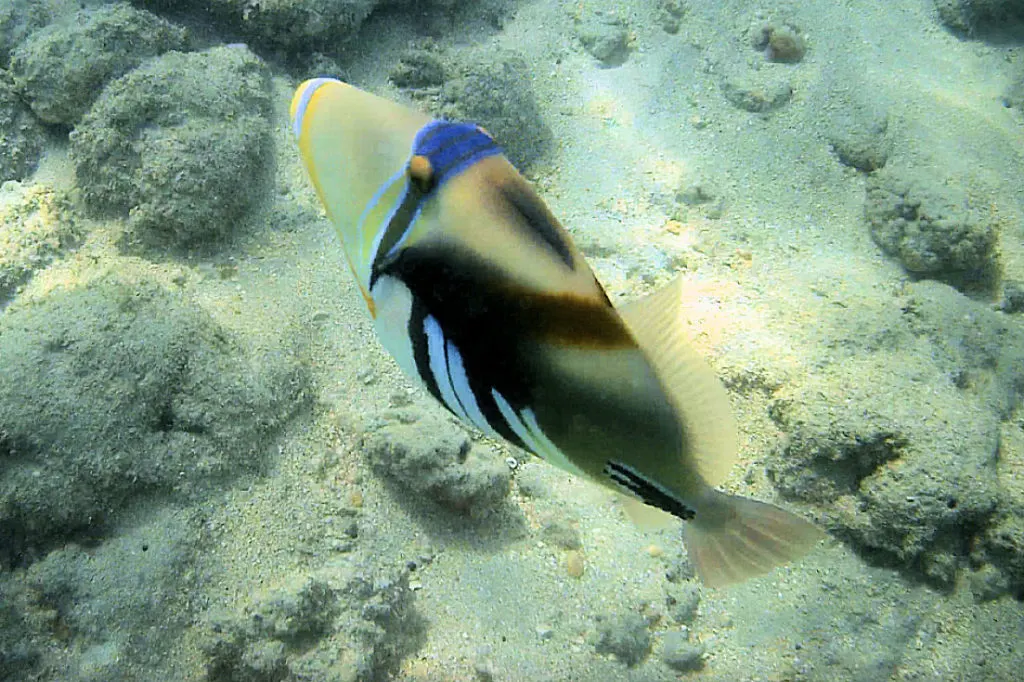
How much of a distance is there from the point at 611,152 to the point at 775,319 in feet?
5.87

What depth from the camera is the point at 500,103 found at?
14.3 ft

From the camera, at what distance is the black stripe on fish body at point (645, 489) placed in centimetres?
76

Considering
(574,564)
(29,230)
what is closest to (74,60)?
(29,230)

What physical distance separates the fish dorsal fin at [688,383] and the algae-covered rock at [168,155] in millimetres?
3446

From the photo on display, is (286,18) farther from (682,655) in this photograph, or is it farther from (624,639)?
(682,655)

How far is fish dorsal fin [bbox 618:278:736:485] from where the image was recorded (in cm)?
76

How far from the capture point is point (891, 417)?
306 cm

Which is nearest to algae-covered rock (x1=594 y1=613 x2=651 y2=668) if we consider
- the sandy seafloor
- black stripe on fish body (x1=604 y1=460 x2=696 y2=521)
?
the sandy seafloor

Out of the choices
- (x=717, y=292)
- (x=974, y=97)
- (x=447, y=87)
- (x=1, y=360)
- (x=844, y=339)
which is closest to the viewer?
(x=1, y=360)

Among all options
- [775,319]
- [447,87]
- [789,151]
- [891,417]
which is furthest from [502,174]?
[789,151]

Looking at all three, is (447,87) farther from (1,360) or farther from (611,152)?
(1,360)

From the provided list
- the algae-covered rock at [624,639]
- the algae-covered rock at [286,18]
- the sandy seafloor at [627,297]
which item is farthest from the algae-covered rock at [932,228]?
the algae-covered rock at [286,18]

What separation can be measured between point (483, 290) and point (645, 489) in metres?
0.33

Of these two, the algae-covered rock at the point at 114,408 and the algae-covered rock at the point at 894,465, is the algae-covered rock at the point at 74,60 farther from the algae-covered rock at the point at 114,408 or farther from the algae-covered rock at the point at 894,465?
the algae-covered rock at the point at 894,465
